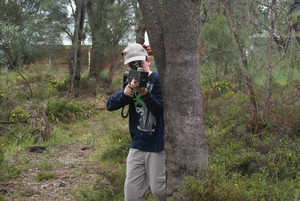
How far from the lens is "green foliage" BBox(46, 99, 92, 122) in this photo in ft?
41.1

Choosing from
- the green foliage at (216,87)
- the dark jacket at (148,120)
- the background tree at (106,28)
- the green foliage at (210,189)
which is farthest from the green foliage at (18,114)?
the green foliage at (210,189)

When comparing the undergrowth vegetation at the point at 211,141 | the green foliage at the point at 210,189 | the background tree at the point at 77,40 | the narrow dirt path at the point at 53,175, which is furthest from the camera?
the background tree at the point at 77,40

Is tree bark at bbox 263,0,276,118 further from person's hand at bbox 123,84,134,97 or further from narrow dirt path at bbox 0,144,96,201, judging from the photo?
person's hand at bbox 123,84,134,97

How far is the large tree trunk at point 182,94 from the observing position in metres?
3.81

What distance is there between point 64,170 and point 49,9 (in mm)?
10062

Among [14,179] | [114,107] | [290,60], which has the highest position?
[290,60]

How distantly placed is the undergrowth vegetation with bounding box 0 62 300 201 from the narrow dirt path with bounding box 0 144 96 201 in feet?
0.28

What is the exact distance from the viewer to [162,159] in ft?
13.8

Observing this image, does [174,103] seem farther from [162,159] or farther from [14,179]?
[14,179]

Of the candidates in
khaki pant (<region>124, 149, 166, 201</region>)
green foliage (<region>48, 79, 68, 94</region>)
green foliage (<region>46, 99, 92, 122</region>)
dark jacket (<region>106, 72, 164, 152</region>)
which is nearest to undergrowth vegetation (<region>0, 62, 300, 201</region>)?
green foliage (<region>46, 99, 92, 122</region>)

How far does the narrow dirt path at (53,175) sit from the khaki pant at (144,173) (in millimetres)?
1877

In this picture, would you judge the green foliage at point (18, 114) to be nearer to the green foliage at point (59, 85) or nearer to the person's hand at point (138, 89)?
the green foliage at point (59, 85)

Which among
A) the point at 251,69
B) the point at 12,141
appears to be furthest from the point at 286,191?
the point at 12,141

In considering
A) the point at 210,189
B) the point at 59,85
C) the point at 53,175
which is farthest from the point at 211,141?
the point at 59,85
